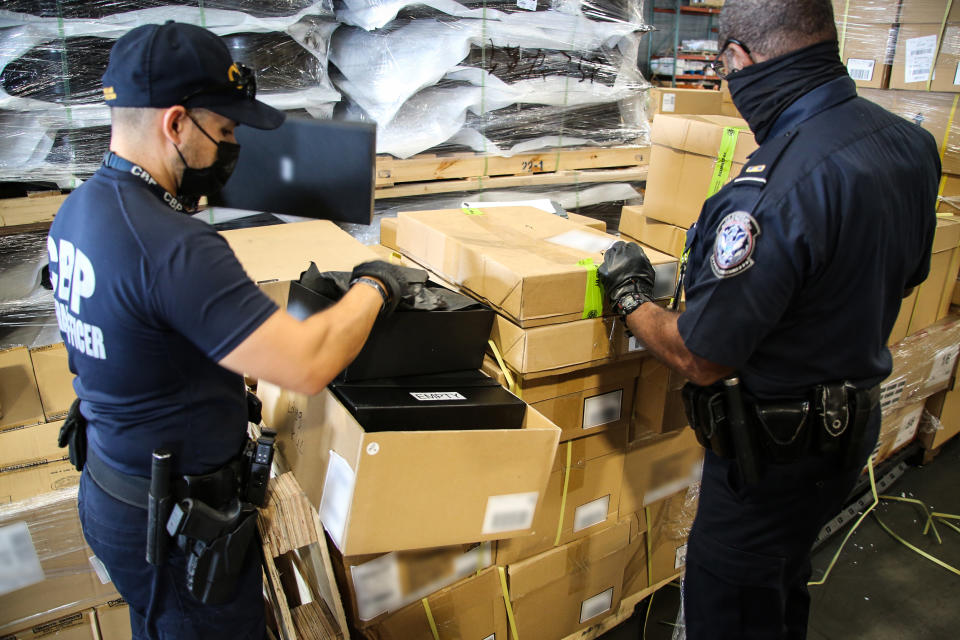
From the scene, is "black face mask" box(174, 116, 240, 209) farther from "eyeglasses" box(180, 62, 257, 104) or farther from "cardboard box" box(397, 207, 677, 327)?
"cardboard box" box(397, 207, 677, 327)

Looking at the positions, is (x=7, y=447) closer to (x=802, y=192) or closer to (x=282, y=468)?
(x=282, y=468)

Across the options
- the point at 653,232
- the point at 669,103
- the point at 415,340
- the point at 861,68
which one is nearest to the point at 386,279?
the point at 415,340

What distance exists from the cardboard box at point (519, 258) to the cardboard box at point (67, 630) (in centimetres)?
141

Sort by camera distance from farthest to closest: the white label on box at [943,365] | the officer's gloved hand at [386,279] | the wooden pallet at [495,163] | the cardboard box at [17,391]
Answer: the white label on box at [943,365], the wooden pallet at [495,163], the cardboard box at [17,391], the officer's gloved hand at [386,279]

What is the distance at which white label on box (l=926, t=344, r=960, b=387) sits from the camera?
2811mm

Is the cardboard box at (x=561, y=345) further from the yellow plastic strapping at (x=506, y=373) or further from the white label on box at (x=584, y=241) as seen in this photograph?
the white label on box at (x=584, y=241)

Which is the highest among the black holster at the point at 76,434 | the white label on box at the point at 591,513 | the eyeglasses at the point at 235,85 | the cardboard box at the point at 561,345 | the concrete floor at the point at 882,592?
the eyeglasses at the point at 235,85

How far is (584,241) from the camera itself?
1738mm

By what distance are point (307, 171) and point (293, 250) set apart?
0.67 meters

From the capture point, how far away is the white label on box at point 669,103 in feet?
11.0

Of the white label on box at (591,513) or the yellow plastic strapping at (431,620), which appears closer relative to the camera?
the yellow plastic strapping at (431,620)

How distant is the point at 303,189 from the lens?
1.37 meters

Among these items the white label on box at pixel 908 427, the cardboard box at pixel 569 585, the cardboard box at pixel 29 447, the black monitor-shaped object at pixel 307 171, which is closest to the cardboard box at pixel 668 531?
the cardboard box at pixel 569 585

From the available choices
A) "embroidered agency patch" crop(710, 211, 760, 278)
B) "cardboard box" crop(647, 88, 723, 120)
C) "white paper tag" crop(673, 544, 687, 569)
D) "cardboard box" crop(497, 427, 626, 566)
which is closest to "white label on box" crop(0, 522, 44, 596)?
"cardboard box" crop(497, 427, 626, 566)
